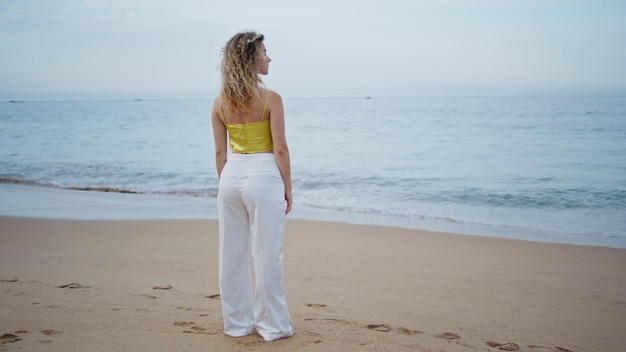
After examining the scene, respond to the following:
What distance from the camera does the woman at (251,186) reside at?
11.1 ft

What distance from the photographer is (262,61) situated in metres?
3.43

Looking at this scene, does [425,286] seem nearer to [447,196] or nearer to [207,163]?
[447,196]

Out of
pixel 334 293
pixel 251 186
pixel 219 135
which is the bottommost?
pixel 334 293

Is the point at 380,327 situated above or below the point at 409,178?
above

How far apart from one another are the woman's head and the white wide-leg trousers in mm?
395

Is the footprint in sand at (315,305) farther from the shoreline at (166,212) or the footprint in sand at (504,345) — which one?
the shoreline at (166,212)

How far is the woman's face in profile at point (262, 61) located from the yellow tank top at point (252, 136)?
298 millimetres

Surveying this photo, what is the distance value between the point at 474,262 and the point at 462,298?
1.65 meters

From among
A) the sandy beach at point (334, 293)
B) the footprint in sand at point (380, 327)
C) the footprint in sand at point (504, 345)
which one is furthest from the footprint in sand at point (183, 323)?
the footprint in sand at point (504, 345)

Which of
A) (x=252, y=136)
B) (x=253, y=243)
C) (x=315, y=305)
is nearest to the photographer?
(x=252, y=136)

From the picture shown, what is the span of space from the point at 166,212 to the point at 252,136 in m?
7.59

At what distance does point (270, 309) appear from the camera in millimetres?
3646

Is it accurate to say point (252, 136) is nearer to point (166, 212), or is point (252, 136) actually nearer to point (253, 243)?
point (253, 243)

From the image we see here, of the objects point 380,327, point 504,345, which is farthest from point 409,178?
point 504,345
